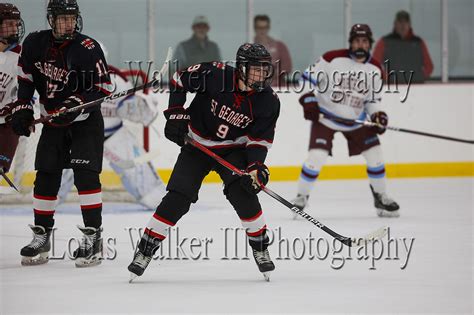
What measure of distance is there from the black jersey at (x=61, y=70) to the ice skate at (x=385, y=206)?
257 cm

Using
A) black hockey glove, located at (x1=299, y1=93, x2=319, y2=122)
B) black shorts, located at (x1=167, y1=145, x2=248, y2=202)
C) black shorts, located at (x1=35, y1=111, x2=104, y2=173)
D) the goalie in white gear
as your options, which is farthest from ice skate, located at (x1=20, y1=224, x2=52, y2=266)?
black hockey glove, located at (x1=299, y1=93, x2=319, y2=122)

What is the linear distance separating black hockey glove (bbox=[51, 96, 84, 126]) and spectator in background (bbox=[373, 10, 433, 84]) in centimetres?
486

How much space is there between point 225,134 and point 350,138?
2.58m

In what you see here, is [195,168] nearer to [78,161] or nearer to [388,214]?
[78,161]

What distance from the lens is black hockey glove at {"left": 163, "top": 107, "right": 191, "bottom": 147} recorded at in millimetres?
3896

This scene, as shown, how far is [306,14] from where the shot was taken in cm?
858

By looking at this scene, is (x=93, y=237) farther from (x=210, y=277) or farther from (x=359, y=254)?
(x=359, y=254)

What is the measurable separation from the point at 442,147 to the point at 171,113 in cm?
508

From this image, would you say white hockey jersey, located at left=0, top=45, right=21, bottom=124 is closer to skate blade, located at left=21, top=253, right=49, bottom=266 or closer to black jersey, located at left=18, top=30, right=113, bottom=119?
black jersey, located at left=18, top=30, right=113, bottom=119

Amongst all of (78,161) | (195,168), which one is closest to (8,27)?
(78,161)

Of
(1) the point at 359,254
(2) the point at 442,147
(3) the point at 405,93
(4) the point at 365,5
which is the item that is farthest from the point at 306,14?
(1) the point at 359,254

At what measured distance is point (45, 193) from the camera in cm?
439

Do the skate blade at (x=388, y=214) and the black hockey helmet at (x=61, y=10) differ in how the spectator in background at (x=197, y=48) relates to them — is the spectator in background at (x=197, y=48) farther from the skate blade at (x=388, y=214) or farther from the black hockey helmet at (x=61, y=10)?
the black hockey helmet at (x=61, y=10)

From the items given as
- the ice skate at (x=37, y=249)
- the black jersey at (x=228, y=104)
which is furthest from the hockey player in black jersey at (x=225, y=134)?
the ice skate at (x=37, y=249)
